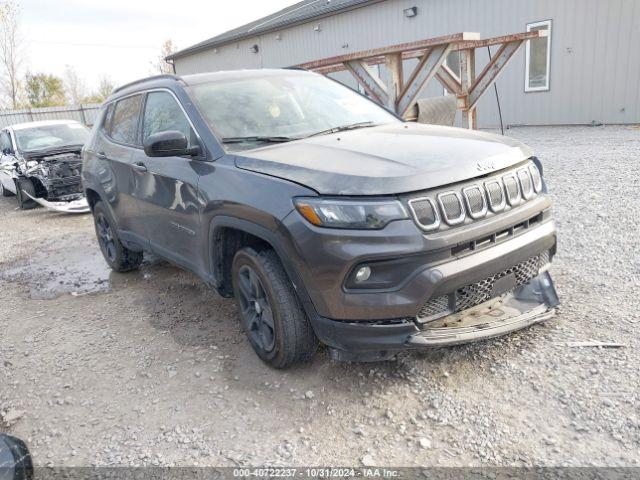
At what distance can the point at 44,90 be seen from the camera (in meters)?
34.6

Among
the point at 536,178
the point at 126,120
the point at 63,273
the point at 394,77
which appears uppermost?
the point at 394,77

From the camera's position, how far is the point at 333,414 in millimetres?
2693

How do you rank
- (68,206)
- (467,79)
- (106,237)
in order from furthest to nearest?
(68,206)
(467,79)
(106,237)

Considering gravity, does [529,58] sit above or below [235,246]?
above

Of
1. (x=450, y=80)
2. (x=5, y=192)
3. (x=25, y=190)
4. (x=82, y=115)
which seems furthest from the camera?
(x=82, y=115)

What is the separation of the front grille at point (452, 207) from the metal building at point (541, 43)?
11378mm

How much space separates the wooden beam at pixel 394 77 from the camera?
6.72 m

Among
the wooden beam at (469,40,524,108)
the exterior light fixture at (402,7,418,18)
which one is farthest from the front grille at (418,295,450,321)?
the exterior light fixture at (402,7,418,18)

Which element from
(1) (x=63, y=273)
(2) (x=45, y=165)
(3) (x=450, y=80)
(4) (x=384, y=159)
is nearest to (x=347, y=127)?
(4) (x=384, y=159)

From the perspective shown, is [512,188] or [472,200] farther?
[512,188]

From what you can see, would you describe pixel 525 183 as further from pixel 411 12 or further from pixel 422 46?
pixel 411 12

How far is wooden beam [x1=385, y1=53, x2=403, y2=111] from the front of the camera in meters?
6.72

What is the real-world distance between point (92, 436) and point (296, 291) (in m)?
1.35

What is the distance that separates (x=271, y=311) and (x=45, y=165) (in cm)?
787
